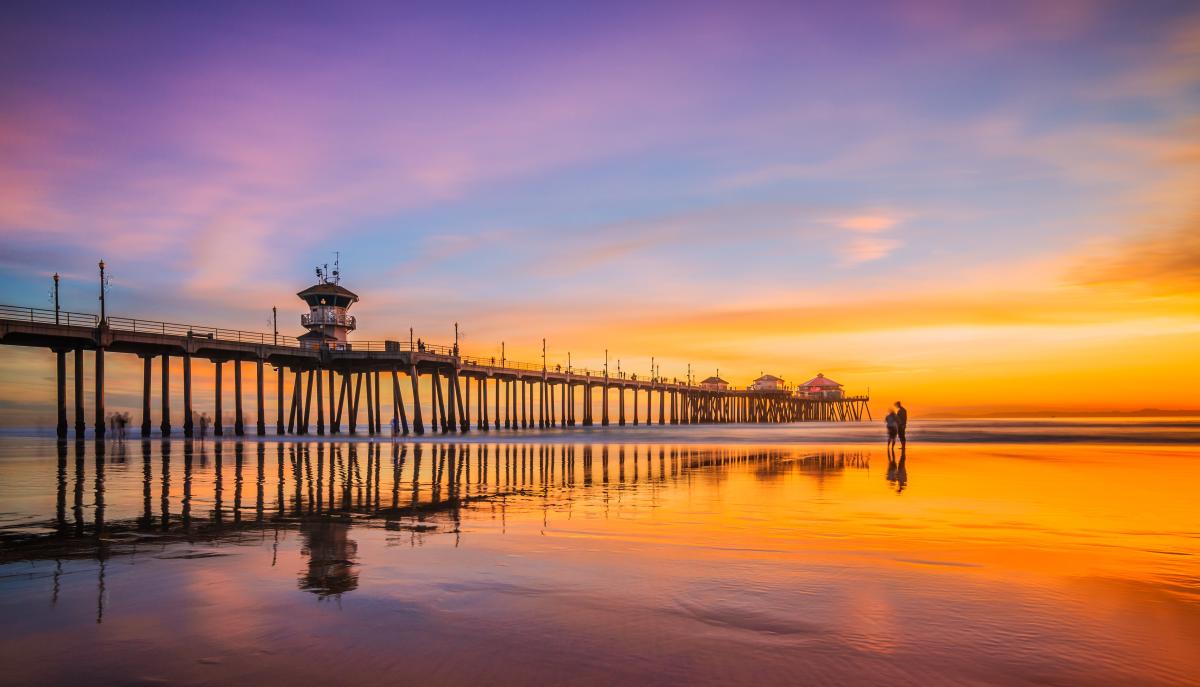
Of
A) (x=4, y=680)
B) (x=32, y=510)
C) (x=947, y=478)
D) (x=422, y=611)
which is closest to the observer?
(x=4, y=680)

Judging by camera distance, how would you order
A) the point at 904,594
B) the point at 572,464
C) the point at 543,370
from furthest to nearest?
the point at 543,370 < the point at 572,464 < the point at 904,594

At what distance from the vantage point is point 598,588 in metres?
5.86

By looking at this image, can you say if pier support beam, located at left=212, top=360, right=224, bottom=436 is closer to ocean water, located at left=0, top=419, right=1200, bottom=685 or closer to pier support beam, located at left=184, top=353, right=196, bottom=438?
pier support beam, located at left=184, top=353, right=196, bottom=438

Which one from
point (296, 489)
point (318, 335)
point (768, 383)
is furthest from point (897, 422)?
point (768, 383)

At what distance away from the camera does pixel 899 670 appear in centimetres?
393

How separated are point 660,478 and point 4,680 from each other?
13.5 metres

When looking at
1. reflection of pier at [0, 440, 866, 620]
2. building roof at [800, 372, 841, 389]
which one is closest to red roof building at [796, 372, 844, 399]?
building roof at [800, 372, 841, 389]

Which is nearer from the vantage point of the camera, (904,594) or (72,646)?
(72,646)

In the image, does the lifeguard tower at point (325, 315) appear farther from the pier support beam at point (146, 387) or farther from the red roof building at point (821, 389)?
the red roof building at point (821, 389)

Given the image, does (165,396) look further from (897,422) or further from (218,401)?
(897,422)

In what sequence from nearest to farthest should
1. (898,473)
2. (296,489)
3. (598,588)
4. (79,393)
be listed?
(598,588) < (296,489) < (898,473) < (79,393)

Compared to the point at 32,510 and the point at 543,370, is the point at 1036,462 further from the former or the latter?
the point at 543,370

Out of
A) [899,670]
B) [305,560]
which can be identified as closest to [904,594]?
[899,670]

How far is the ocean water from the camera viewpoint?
13.3 feet
